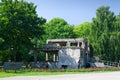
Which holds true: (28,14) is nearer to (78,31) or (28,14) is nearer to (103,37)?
(103,37)

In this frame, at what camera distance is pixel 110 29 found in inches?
2894

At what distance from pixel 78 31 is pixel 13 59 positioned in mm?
52005

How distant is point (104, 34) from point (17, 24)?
24707 mm

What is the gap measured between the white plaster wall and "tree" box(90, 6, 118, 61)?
1343 cm

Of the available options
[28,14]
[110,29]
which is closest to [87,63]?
[110,29]

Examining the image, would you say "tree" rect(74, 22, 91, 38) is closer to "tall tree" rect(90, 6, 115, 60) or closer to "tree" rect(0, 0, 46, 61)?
"tall tree" rect(90, 6, 115, 60)

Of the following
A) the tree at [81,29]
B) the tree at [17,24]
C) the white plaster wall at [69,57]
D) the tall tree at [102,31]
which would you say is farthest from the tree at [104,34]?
the tree at [81,29]

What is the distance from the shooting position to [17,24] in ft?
171

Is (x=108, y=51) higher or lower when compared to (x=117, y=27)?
lower

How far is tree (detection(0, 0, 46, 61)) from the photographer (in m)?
51.7

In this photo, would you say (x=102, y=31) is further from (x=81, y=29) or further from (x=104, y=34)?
(x=81, y=29)

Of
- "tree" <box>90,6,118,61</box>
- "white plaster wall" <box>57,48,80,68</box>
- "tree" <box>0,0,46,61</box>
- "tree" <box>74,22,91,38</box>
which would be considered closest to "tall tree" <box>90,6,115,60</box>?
"tree" <box>90,6,118,61</box>

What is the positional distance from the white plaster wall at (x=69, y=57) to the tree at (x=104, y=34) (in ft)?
44.1

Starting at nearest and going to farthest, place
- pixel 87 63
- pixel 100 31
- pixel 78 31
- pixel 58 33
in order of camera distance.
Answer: pixel 87 63
pixel 100 31
pixel 58 33
pixel 78 31
